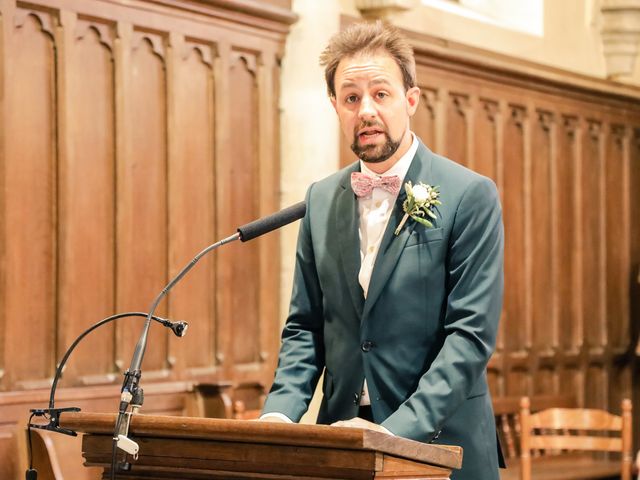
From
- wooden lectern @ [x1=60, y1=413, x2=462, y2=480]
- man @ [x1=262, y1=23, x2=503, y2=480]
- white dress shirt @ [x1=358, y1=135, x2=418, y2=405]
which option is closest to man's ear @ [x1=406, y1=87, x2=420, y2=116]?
man @ [x1=262, y1=23, x2=503, y2=480]

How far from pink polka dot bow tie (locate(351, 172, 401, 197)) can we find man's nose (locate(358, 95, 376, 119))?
0.78ft

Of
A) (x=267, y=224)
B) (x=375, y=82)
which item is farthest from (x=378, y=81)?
(x=267, y=224)

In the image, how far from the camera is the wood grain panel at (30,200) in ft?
18.0

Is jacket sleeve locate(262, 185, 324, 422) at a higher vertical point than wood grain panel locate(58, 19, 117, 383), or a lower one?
lower

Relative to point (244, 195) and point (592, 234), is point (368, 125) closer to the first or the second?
point (244, 195)

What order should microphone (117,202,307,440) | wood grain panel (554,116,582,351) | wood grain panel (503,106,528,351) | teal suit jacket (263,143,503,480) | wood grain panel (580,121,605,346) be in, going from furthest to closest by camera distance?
1. wood grain panel (580,121,605,346)
2. wood grain panel (554,116,582,351)
3. wood grain panel (503,106,528,351)
4. teal suit jacket (263,143,503,480)
5. microphone (117,202,307,440)

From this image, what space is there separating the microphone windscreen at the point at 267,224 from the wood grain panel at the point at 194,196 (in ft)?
11.0

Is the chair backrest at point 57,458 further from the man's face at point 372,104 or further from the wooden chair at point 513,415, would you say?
the wooden chair at point 513,415

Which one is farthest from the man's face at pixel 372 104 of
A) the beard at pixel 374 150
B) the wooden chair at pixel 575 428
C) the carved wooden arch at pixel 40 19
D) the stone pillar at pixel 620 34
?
the stone pillar at pixel 620 34

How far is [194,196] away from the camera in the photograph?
6453mm

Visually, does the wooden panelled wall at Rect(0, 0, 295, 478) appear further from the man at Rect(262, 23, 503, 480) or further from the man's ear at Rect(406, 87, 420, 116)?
the man's ear at Rect(406, 87, 420, 116)

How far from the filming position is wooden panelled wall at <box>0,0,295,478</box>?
18.2 ft

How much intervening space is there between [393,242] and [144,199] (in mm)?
3307

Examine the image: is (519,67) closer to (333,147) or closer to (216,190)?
(333,147)
